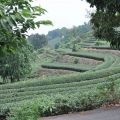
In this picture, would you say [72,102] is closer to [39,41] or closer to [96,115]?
[96,115]

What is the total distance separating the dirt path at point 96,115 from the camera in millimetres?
16312

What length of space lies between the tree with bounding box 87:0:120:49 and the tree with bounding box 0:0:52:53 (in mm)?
5322

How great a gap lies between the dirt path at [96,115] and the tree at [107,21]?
6212 millimetres

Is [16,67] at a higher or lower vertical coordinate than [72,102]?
higher

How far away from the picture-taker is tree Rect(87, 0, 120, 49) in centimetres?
852

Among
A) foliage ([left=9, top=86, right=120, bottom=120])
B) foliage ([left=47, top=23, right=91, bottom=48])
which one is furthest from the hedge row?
foliage ([left=9, top=86, right=120, bottom=120])

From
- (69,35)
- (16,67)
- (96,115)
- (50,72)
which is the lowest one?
(50,72)

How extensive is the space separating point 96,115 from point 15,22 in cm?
1463

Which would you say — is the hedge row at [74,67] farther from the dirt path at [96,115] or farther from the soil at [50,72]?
the dirt path at [96,115]

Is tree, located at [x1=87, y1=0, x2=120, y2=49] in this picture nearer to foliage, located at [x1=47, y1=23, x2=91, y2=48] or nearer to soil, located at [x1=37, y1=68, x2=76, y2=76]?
foliage, located at [x1=47, y1=23, x2=91, y2=48]

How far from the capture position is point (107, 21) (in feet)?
33.4

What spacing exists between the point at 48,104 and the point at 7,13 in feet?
49.8

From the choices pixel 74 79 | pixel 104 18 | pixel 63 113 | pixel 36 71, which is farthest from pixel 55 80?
pixel 36 71

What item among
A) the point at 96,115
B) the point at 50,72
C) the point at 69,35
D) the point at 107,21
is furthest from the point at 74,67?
the point at 69,35
